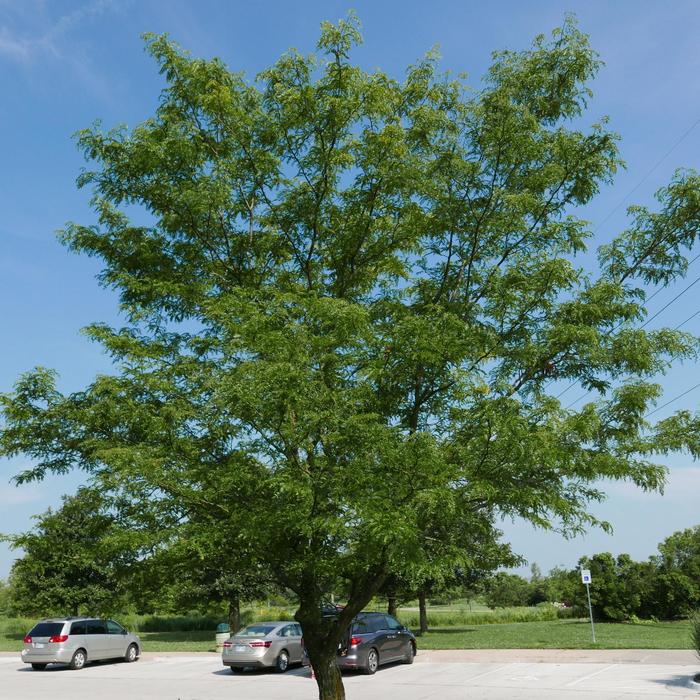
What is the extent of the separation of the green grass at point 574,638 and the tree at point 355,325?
1887 centimetres

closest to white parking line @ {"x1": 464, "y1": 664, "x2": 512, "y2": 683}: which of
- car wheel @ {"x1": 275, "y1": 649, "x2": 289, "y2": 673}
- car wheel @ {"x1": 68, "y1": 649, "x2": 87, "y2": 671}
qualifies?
car wheel @ {"x1": 275, "y1": 649, "x2": 289, "y2": 673}

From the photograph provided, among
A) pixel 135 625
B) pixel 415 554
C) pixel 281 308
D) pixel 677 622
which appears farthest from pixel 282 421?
pixel 135 625

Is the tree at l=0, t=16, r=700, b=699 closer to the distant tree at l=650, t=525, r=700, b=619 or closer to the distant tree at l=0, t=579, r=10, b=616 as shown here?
the distant tree at l=650, t=525, r=700, b=619

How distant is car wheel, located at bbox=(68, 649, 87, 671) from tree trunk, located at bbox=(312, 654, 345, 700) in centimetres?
1955

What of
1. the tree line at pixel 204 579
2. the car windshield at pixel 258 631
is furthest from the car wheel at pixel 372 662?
the car windshield at pixel 258 631

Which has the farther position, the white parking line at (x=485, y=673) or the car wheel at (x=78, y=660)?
the car wheel at (x=78, y=660)

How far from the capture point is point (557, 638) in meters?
27.0

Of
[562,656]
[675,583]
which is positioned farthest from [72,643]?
[675,583]

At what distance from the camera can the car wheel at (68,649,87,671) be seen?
24.2 metres

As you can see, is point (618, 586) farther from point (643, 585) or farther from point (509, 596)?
point (509, 596)

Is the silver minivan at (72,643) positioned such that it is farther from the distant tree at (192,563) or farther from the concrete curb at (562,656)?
the distant tree at (192,563)

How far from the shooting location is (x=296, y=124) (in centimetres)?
810

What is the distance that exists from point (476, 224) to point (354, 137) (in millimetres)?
1839

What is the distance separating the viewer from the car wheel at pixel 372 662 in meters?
19.7
